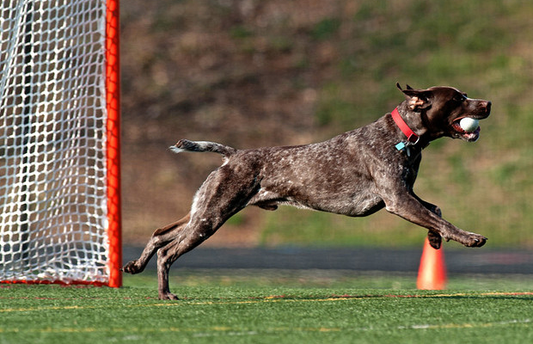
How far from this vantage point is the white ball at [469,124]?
281 inches

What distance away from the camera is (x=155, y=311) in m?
6.34

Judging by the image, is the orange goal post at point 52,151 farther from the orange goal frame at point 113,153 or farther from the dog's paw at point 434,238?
the dog's paw at point 434,238

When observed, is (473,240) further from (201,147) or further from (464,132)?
(201,147)

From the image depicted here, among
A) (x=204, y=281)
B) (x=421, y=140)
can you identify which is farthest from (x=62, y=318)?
(x=204, y=281)

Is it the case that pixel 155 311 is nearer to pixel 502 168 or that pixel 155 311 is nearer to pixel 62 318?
pixel 62 318

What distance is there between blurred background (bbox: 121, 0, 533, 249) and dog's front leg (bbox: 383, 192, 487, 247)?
1029 centimetres

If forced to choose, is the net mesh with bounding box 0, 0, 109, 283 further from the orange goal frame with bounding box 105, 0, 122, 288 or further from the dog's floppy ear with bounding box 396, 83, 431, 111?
the dog's floppy ear with bounding box 396, 83, 431, 111

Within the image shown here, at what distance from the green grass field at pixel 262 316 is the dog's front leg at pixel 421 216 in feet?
1.72

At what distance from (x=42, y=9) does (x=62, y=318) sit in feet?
15.0

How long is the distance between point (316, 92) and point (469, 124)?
1724 centimetres

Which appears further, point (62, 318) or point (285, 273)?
point (285, 273)

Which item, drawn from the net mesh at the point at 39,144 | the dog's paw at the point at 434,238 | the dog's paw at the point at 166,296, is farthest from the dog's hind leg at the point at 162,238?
the dog's paw at the point at 434,238

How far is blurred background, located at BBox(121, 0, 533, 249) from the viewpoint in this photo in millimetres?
18781

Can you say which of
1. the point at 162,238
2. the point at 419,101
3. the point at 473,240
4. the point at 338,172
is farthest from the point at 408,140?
the point at 162,238
